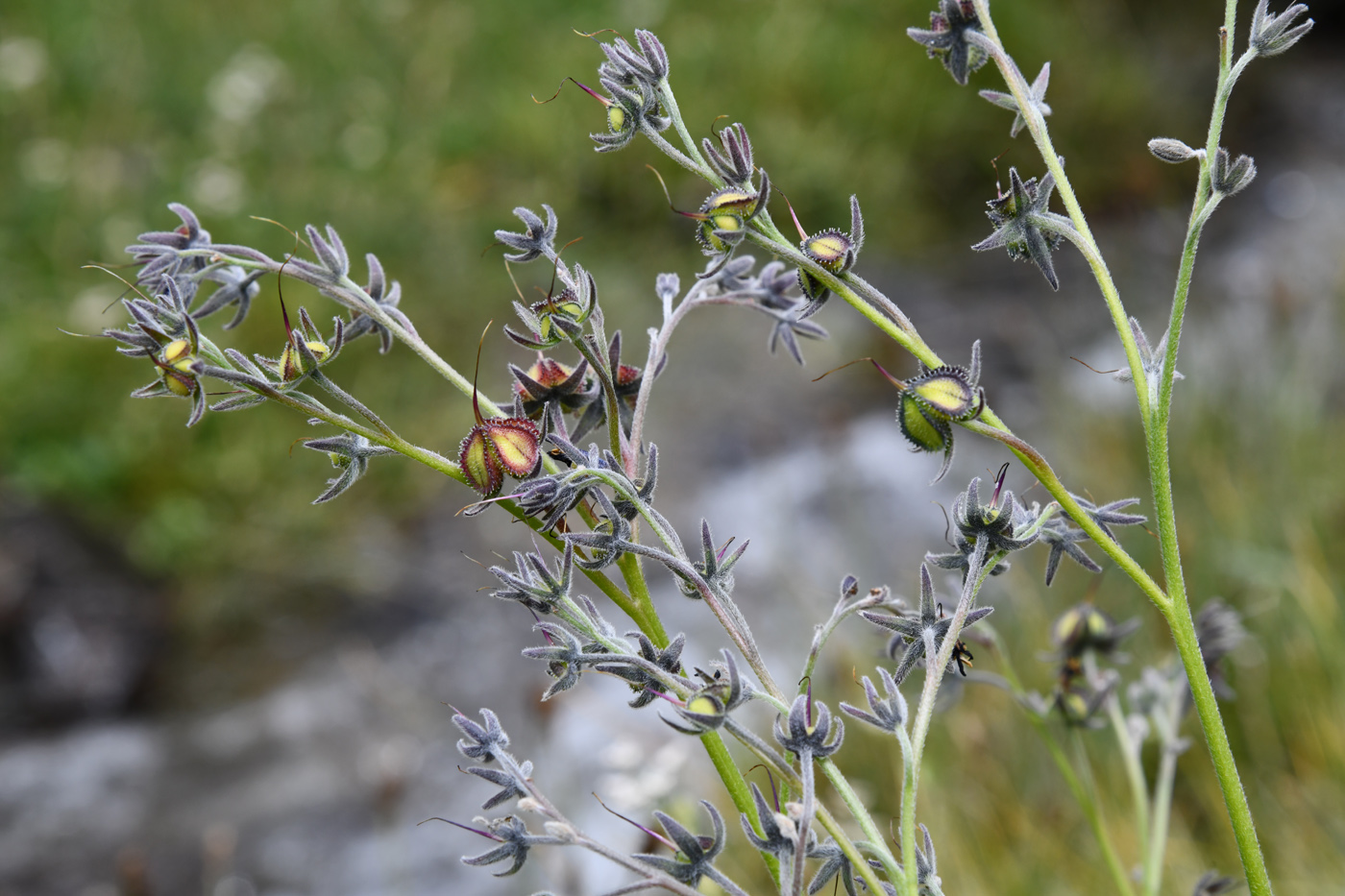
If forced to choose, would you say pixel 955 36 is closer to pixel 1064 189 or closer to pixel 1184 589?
pixel 1064 189

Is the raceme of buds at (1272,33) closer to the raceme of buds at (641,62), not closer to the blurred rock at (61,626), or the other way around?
the raceme of buds at (641,62)

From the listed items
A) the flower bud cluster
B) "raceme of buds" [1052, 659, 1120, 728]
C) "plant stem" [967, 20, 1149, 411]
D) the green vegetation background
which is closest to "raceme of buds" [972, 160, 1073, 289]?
"plant stem" [967, 20, 1149, 411]

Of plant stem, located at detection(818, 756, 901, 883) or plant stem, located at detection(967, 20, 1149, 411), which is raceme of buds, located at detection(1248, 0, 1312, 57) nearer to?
plant stem, located at detection(967, 20, 1149, 411)

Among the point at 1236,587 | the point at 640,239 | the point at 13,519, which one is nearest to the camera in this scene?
the point at 1236,587

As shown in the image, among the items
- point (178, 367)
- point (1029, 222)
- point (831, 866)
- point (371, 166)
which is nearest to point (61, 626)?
point (371, 166)

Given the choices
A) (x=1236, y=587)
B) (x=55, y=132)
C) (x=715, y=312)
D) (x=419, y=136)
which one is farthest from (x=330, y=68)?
(x=1236, y=587)

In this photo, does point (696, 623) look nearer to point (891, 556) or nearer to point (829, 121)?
point (891, 556)
